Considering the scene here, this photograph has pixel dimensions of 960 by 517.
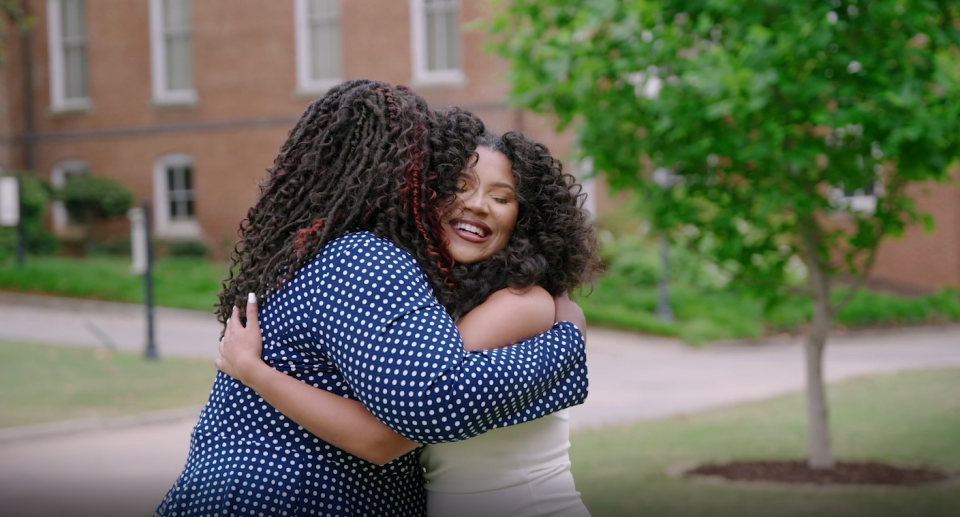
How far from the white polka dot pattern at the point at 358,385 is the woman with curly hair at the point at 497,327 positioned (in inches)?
2.2

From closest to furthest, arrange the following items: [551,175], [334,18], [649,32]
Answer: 1. [551,175]
2. [649,32]
3. [334,18]

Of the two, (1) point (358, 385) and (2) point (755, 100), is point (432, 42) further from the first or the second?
(1) point (358, 385)

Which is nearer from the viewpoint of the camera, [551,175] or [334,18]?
[551,175]

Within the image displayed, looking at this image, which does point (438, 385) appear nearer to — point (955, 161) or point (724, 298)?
point (955, 161)

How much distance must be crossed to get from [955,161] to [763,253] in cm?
151

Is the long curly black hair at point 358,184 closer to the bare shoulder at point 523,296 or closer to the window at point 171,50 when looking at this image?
the bare shoulder at point 523,296

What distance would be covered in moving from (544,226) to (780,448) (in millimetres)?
7081

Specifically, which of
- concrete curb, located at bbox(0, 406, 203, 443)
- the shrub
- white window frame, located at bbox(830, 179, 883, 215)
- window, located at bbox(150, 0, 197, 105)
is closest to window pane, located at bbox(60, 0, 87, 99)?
window, located at bbox(150, 0, 197, 105)

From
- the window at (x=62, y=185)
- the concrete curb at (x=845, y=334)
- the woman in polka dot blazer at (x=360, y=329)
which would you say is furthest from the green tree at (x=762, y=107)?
the window at (x=62, y=185)

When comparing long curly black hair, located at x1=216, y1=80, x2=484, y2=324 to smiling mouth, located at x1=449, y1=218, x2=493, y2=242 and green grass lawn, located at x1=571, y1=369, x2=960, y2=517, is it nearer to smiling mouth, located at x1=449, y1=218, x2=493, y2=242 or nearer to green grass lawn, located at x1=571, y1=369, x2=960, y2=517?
smiling mouth, located at x1=449, y1=218, x2=493, y2=242

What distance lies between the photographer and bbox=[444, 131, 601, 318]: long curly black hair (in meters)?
2.41

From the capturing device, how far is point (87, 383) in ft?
36.3

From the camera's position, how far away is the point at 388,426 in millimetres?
2041

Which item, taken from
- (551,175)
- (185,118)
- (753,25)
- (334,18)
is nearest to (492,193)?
(551,175)
